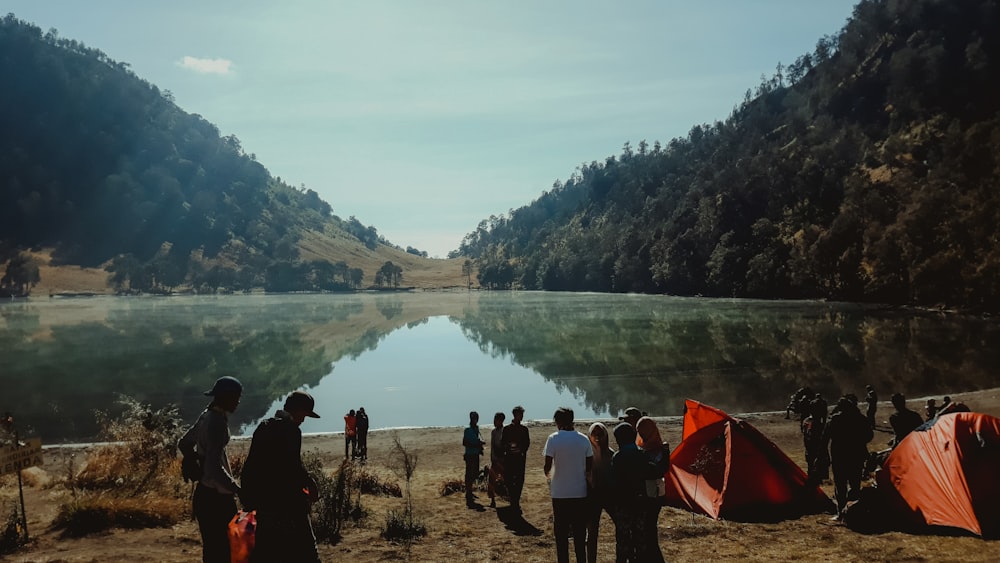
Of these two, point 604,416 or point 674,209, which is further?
point 674,209

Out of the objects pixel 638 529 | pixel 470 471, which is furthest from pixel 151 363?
pixel 638 529

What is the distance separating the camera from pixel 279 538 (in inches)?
192

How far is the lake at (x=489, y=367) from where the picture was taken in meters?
23.8

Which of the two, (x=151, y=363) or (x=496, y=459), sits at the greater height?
(x=496, y=459)

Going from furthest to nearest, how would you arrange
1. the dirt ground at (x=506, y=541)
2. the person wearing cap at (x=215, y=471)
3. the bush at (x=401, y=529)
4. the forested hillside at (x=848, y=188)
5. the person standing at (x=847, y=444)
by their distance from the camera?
the forested hillside at (x=848, y=188), the person standing at (x=847, y=444), the bush at (x=401, y=529), the dirt ground at (x=506, y=541), the person wearing cap at (x=215, y=471)

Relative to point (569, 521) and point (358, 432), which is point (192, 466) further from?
point (358, 432)

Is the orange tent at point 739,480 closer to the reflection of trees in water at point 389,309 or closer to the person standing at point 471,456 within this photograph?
the person standing at point 471,456

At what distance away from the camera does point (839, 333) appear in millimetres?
45344

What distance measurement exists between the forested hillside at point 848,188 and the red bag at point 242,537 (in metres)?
64.6

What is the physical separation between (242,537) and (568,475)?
295 centimetres

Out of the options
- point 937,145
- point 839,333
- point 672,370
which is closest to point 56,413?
point 672,370

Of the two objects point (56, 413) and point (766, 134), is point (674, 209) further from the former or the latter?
point (56, 413)

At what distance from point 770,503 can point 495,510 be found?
13.1ft

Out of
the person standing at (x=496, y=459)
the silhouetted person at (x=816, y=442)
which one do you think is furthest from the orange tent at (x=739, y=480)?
the person standing at (x=496, y=459)
